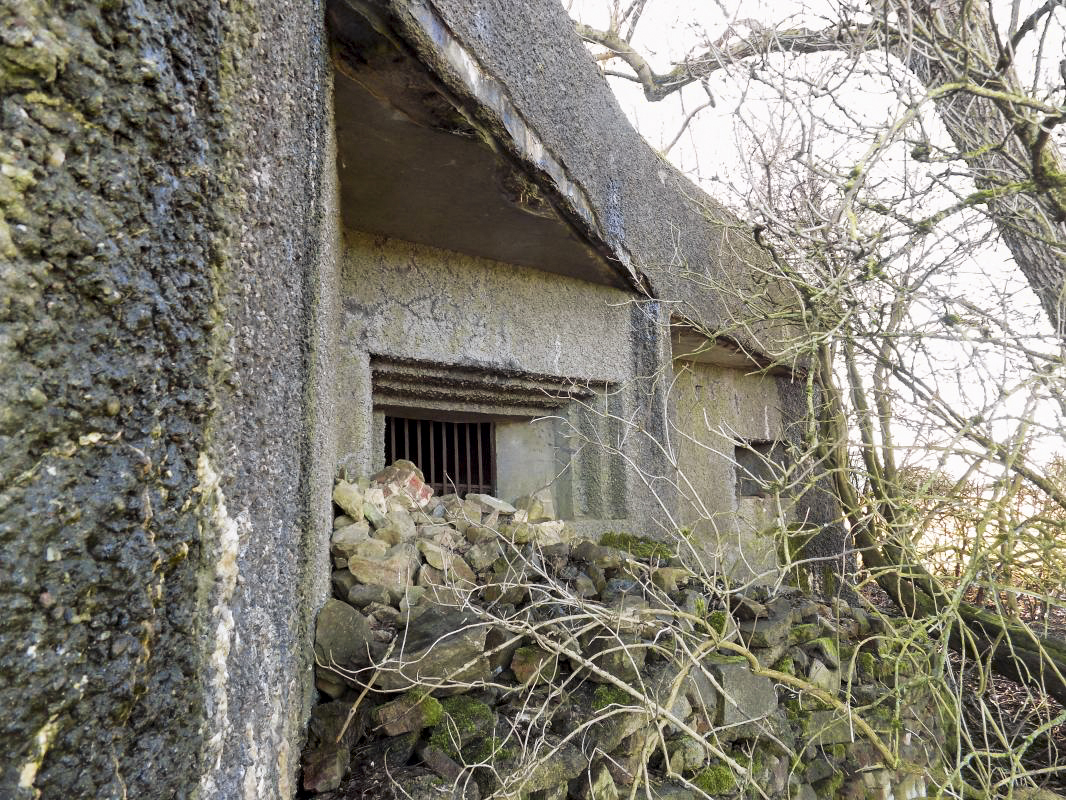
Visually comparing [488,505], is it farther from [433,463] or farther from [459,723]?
[459,723]

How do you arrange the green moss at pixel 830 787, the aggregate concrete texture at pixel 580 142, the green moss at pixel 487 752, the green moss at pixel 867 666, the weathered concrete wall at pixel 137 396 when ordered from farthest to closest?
the green moss at pixel 867 666 < the green moss at pixel 830 787 < the aggregate concrete texture at pixel 580 142 < the green moss at pixel 487 752 < the weathered concrete wall at pixel 137 396

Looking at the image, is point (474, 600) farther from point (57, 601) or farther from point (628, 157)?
point (628, 157)

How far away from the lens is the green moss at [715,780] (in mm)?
1919

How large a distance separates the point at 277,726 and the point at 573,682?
3.08 feet

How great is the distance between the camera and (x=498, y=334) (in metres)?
2.69

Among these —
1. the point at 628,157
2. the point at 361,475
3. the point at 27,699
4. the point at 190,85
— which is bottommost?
the point at 27,699

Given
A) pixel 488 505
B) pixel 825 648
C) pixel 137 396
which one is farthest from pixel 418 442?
pixel 137 396

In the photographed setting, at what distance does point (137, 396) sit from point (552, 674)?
4.37 feet

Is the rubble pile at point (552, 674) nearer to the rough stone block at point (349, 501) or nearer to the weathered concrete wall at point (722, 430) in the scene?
the rough stone block at point (349, 501)

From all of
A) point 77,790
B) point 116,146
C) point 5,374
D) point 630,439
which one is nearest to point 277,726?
point 77,790

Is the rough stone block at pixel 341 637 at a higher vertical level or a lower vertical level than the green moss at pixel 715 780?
higher

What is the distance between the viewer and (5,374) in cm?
62

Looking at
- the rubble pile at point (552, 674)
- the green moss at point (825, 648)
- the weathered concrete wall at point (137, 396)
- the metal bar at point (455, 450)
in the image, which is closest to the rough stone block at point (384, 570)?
the rubble pile at point (552, 674)

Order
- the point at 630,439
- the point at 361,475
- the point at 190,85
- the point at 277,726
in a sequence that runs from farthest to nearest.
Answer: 1. the point at 630,439
2. the point at 361,475
3. the point at 277,726
4. the point at 190,85
